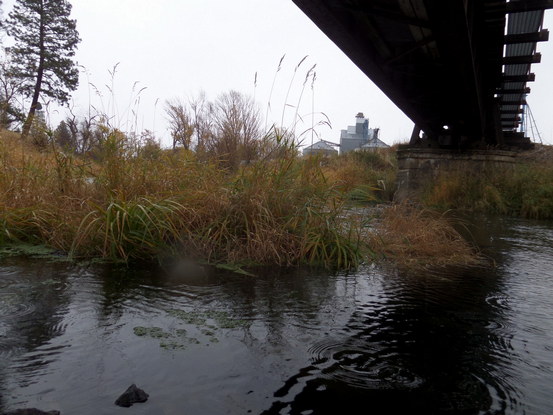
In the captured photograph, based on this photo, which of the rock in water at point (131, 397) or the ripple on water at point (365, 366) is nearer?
the rock in water at point (131, 397)

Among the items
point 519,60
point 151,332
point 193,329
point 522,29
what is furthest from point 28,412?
point 519,60

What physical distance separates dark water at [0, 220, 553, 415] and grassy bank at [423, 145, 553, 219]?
26.1 ft

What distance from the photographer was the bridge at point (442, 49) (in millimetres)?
5367

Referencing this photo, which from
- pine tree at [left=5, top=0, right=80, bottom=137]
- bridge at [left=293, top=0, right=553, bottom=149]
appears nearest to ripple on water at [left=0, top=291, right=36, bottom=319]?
bridge at [left=293, top=0, right=553, bottom=149]

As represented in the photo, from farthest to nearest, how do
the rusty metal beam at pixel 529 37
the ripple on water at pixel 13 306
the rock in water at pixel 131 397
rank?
1. the rusty metal beam at pixel 529 37
2. the ripple on water at pixel 13 306
3. the rock in water at pixel 131 397

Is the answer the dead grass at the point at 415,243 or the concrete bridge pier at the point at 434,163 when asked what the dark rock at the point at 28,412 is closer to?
the dead grass at the point at 415,243

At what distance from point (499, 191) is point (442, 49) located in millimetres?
6241

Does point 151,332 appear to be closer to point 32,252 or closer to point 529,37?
point 32,252

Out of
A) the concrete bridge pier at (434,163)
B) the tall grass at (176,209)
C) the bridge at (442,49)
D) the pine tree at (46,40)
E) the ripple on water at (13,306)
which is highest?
the pine tree at (46,40)

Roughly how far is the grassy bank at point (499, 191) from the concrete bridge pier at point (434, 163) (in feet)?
0.53

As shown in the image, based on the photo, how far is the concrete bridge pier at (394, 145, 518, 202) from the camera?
1140 cm

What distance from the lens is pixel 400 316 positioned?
2396 millimetres

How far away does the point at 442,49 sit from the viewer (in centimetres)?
593

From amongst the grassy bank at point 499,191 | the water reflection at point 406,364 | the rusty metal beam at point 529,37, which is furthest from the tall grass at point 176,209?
the grassy bank at point 499,191
